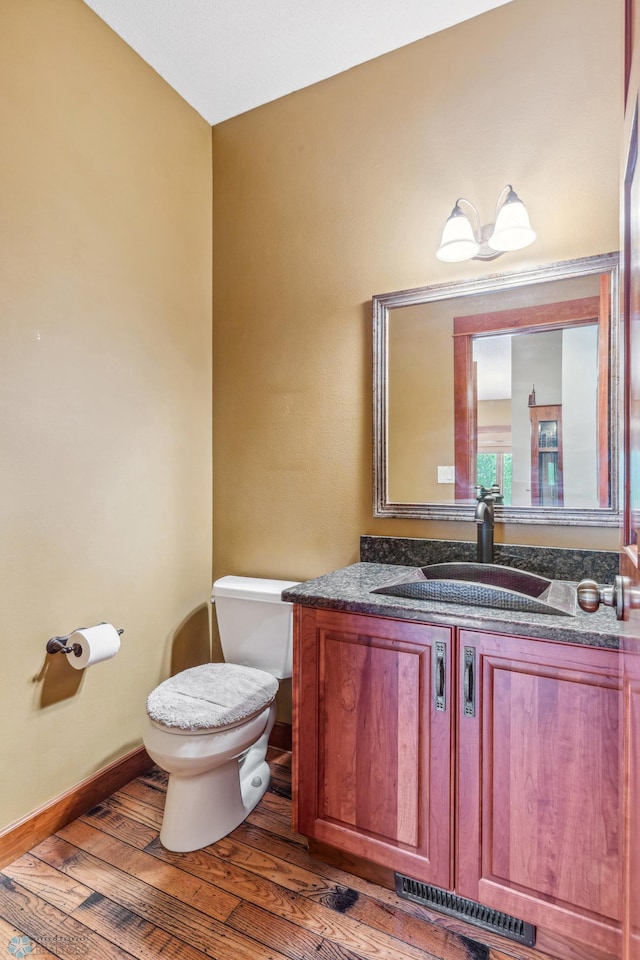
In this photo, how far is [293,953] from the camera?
4.09 feet

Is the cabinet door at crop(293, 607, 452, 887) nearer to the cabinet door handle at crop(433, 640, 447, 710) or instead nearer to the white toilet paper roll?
the cabinet door handle at crop(433, 640, 447, 710)

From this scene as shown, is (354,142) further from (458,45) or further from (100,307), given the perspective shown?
(100,307)

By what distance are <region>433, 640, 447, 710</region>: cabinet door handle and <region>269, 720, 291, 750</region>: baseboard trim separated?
42.4 inches

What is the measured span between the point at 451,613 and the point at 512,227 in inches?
48.6

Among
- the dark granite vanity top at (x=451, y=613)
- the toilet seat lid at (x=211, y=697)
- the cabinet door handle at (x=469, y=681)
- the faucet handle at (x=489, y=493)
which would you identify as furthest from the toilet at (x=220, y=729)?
the faucet handle at (x=489, y=493)

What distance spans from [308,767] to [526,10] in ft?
8.36

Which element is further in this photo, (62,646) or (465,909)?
(62,646)

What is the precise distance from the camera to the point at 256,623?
6.59 ft

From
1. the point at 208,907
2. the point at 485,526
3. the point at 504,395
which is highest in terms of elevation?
the point at 504,395

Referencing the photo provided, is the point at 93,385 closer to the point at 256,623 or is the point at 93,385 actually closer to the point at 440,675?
the point at 256,623

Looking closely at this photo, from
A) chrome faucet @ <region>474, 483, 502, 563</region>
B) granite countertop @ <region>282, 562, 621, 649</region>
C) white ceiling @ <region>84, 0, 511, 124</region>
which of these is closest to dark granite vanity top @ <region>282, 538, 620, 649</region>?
granite countertop @ <region>282, 562, 621, 649</region>

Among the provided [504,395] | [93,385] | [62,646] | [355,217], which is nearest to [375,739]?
[62,646]

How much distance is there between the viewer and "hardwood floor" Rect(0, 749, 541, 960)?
126cm

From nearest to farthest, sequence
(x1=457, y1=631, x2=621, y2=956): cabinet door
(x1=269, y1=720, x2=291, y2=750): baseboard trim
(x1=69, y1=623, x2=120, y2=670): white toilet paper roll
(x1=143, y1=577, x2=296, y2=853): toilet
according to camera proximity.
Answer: (x1=457, y1=631, x2=621, y2=956): cabinet door < (x1=143, y1=577, x2=296, y2=853): toilet < (x1=69, y1=623, x2=120, y2=670): white toilet paper roll < (x1=269, y1=720, x2=291, y2=750): baseboard trim
